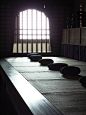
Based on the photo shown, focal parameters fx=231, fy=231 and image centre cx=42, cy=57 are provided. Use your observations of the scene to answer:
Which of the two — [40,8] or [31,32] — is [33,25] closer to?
[31,32]

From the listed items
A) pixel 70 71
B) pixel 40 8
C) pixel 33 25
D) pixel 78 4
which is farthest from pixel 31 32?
pixel 70 71

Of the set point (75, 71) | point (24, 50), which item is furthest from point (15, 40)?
point (75, 71)

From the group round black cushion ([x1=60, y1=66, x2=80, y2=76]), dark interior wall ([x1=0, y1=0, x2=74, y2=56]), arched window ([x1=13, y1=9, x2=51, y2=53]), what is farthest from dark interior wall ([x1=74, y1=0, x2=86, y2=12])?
round black cushion ([x1=60, y1=66, x2=80, y2=76])

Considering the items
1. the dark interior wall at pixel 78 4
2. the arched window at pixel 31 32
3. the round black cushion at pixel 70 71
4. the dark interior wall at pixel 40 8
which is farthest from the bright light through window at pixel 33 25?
the round black cushion at pixel 70 71

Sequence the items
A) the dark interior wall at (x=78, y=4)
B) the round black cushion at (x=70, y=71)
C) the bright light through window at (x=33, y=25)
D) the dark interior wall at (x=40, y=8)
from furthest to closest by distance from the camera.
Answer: the bright light through window at (x=33, y=25) < the dark interior wall at (x=40, y=8) < the dark interior wall at (x=78, y=4) < the round black cushion at (x=70, y=71)

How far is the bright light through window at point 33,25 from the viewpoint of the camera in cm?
912

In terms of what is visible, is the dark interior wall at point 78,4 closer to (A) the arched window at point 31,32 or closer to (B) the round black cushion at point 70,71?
(A) the arched window at point 31,32

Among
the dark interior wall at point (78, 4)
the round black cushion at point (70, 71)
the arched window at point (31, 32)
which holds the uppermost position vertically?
the dark interior wall at point (78, 4)

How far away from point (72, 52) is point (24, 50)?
7.70 ft

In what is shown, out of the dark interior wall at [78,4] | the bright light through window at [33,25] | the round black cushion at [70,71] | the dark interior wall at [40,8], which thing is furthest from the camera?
the bright light through window at [33,25]

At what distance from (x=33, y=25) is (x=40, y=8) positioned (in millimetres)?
721

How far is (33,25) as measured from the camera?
30.2 ft

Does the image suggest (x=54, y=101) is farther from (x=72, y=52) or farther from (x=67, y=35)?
(x=67, y=35)

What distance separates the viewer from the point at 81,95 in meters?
2.37
